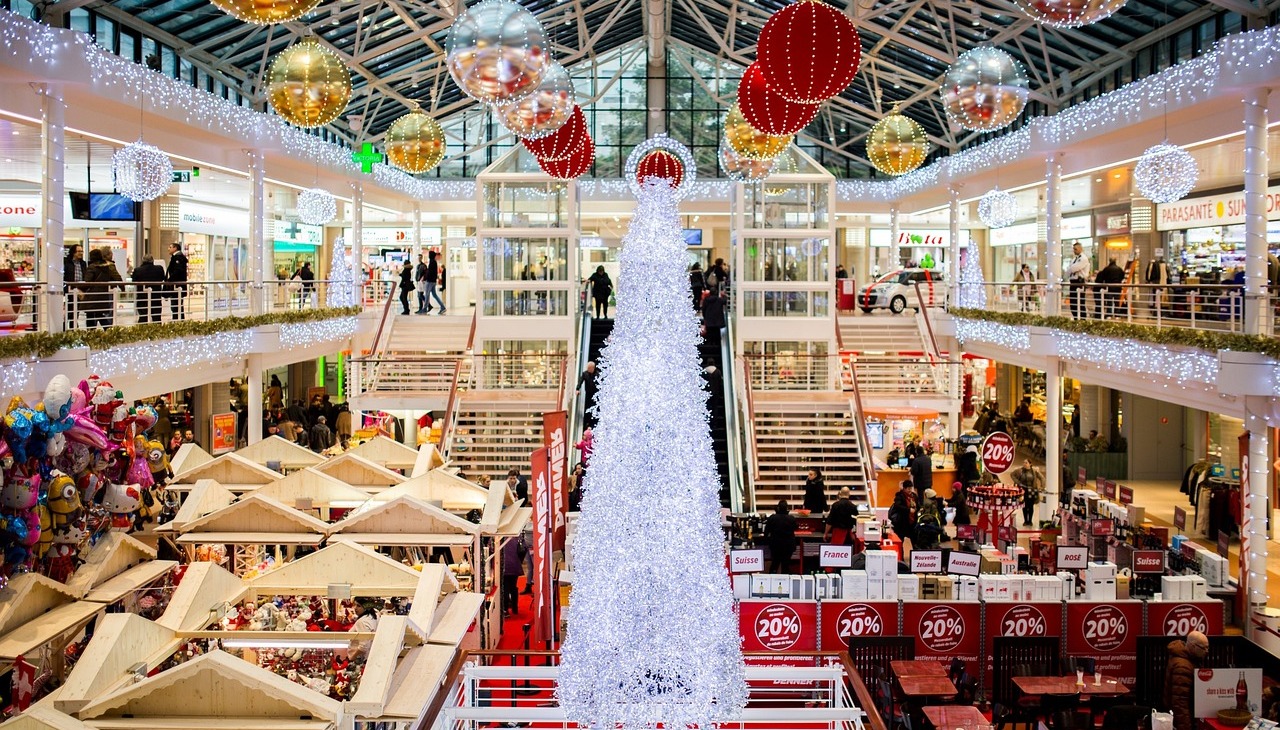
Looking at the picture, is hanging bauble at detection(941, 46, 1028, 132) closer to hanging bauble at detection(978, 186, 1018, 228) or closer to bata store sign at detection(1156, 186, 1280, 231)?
bata store sign at detection(1156, 186, 1280, 231)

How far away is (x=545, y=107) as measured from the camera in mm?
11078

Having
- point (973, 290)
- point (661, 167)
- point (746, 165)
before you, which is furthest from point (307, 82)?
point (973, 290)

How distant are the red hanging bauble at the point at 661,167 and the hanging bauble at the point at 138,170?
863cm

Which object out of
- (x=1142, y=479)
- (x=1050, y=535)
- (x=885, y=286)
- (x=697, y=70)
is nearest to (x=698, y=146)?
(x=697, y=70)

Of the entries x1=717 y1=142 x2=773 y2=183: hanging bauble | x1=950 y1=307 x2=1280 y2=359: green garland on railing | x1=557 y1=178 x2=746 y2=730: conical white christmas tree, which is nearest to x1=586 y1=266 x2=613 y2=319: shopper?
x1=717 y1=142 x2=773 y2=183: hanging bauble

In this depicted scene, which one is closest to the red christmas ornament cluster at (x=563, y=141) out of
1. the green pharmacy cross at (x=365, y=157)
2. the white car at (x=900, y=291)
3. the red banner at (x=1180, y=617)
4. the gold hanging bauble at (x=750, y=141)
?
the gold hanging bauble at (x=750, y=141)

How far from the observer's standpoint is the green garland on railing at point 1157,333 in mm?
11633

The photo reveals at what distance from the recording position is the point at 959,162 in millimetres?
23891

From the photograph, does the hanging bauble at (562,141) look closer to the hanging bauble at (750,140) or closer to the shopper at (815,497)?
the hanging bauble at (750,140)

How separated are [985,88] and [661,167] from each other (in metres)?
10.8

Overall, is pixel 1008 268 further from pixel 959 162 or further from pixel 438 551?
pixel 438 551

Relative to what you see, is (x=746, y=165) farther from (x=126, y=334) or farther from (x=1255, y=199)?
(x=126, y=334)

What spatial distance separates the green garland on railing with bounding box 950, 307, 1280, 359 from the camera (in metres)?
11.6

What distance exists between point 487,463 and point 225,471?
614 cm
